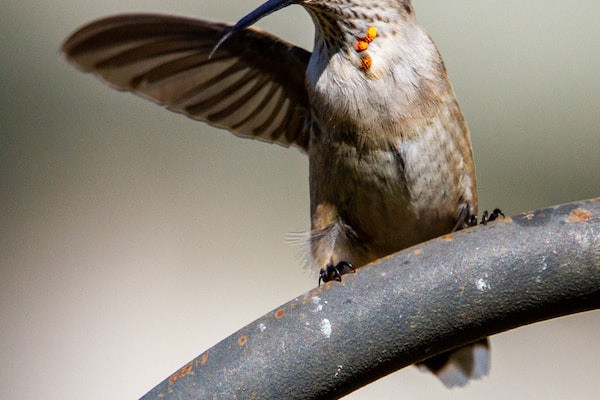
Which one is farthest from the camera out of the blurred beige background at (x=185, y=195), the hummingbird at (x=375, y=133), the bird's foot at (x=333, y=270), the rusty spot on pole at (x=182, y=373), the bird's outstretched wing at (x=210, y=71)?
the blurred beige background at (x=185, y=195)

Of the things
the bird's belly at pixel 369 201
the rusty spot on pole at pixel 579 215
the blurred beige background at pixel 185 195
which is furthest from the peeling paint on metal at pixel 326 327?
the blurred beige background at pixel 185 195

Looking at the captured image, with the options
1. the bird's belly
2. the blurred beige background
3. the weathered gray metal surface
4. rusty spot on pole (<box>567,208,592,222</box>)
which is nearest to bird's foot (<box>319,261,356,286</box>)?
the bird's belly

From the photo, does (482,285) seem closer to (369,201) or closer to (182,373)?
(182,373)

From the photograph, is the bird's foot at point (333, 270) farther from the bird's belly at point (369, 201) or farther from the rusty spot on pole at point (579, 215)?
the rusty spot on pole at point (579, 215)

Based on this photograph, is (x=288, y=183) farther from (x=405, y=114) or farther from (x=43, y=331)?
(x=405, y=114)

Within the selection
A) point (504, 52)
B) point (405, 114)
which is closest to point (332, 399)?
Answer: point (405, 114)

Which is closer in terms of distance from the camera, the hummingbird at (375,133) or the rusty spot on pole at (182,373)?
the rusty spot on pole at (182,373)
